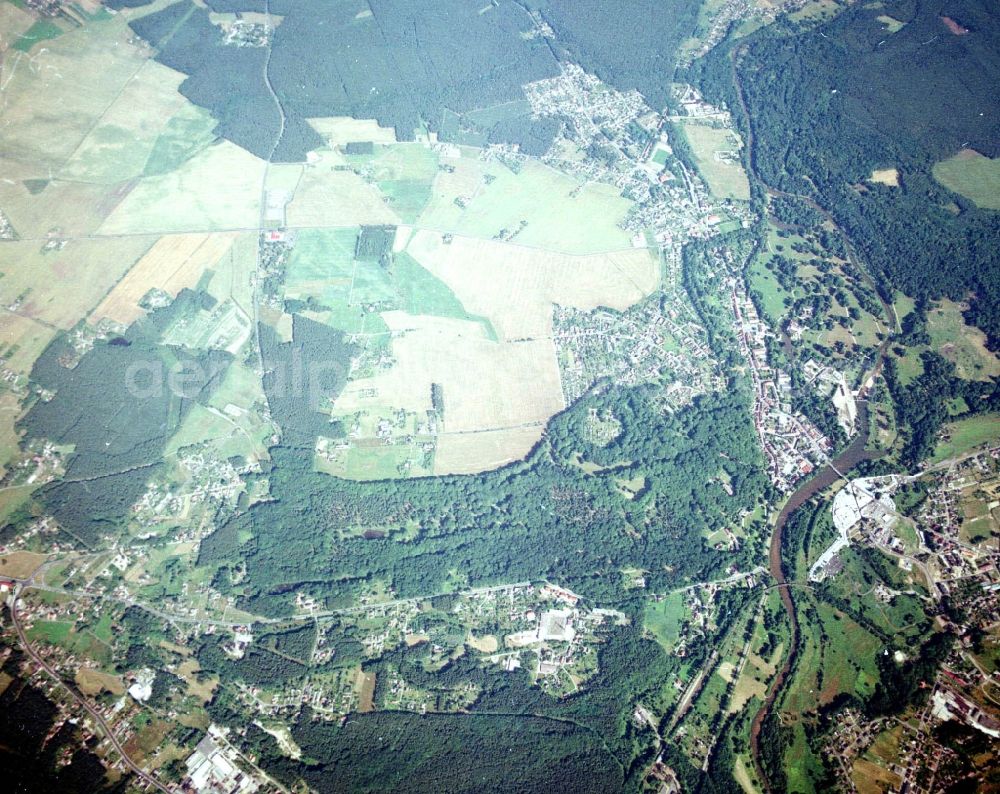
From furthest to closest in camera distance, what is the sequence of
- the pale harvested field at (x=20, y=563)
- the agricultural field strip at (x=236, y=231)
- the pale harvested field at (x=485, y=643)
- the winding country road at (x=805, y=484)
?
the agricultural field strip at (x=236, y=231) < the pale harvested field at (x=20, y=563) < the pale harvested field at (x=485, y=643) < the winding country road at (x=805, y=484)

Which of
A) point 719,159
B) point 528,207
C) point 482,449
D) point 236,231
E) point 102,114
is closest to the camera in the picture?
point 482,449

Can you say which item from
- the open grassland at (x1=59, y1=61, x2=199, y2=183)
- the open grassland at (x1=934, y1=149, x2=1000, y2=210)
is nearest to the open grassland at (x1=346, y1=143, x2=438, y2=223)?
the open grassland at (x1=59, y1=61, x2=199, y2=183)

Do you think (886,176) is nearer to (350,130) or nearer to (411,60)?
(411,60)

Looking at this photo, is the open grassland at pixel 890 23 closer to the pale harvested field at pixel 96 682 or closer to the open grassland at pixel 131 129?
the open grassland at pixel 131 129

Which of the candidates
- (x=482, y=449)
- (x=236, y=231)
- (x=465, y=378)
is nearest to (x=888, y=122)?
(x=465, y=378)

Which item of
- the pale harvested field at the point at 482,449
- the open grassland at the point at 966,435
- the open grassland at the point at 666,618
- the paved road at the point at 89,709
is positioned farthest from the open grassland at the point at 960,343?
the paved road at the point at 89,709
